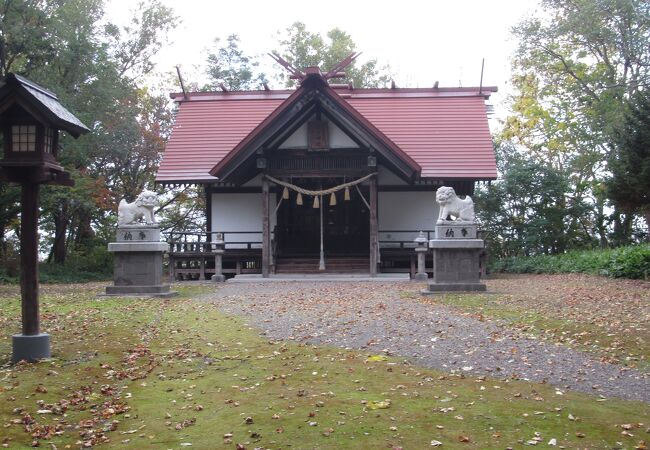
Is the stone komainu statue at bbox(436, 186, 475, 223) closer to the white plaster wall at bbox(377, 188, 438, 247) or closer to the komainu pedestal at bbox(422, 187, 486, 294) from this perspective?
the komainu pedestal at bbox(422, 187, 486, 294)

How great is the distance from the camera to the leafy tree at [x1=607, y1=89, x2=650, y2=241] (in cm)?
1794

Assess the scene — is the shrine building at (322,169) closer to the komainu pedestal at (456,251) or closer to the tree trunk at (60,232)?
the komainu pedestal at (456,251)

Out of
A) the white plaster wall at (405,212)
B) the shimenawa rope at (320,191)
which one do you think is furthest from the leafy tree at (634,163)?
the shimenawa rope at (320,191)

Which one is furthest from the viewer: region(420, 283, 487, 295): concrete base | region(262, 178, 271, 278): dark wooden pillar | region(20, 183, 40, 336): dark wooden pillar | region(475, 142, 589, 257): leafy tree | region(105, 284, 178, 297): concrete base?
region(475, 142, 589, 257): leafy tree

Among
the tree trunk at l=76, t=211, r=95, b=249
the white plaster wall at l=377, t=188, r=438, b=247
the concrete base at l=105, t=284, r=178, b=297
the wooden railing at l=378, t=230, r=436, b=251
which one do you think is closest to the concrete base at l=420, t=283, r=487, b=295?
the concrete base at l=105, t=284, r=178, b=297

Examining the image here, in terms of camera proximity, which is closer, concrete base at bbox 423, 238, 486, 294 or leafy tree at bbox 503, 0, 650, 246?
concrete base at bbox 423, 238, 486, 294

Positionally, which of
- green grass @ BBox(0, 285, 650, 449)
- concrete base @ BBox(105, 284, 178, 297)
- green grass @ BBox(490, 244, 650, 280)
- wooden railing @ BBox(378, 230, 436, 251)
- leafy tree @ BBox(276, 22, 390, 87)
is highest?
leafy tree @ BBox(276, 22, 390, 87)

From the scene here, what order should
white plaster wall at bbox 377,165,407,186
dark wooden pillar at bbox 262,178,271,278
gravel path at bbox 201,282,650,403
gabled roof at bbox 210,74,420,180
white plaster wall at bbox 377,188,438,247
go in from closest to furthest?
gravel path at bbox 201,282,650,403 < gabled roof at bbox 210,74,420,180 < dark wooden pillar at bbox 262,178,271,278 < white plaster wall at bbox 377,188,438,247 < white plaster wall at bbox 377,165,407,186

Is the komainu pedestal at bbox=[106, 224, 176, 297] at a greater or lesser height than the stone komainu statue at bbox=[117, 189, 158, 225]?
lesser

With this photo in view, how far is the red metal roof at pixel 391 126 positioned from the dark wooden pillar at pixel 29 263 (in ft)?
48.2

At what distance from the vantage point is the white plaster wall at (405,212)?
23000 millimetres

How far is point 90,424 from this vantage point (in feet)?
19.2

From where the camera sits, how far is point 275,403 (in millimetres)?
6234

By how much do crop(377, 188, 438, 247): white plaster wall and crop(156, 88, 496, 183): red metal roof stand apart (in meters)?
1.09
